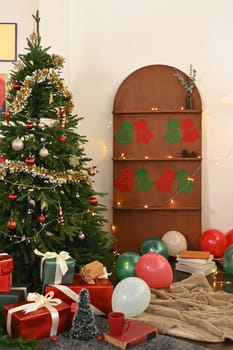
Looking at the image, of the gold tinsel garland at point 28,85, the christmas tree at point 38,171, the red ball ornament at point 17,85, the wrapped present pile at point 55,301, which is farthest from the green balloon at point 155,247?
the red ball ornament at point 17,85

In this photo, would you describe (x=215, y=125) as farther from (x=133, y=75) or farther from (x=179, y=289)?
(x=179, y=289)

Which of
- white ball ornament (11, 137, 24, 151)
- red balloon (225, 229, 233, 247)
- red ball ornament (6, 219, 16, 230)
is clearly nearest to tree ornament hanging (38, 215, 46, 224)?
red ball ornament (6, 219, 16, 230)

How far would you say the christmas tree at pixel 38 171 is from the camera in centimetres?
301

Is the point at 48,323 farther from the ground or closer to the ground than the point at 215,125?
closer to the ground

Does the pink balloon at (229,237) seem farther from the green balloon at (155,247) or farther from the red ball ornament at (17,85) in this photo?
the red ball ornament at (17,85)

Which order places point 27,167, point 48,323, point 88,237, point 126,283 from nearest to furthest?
point 48,323
point 126,283
point 27,167
point 88,237

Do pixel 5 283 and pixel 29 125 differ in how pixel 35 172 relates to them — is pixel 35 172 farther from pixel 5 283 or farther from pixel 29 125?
pixel 5 283

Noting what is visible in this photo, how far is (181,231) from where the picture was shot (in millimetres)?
4402

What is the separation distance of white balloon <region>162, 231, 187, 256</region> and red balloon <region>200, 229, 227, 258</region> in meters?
0.19

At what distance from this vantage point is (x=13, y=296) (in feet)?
8.38

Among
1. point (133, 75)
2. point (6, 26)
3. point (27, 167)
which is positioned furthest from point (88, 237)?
point (6, 26)

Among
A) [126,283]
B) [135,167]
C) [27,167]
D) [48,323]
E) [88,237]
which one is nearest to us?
[48,323]

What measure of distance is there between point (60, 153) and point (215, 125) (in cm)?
202

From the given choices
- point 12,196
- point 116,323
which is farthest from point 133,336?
point 12,196
